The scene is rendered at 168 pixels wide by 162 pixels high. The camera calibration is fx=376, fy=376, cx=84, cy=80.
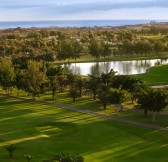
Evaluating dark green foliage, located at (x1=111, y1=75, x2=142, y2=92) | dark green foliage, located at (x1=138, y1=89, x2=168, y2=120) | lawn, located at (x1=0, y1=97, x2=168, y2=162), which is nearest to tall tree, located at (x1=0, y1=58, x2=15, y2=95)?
lawn, located at (x1=0, y1=97, x2=168, y2=162)

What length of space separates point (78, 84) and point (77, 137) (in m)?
34.8

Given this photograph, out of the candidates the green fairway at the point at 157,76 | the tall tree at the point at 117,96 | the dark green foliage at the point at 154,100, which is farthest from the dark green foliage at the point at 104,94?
the green fairway at the point at 157,76

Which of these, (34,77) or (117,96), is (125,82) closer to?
(117,96)

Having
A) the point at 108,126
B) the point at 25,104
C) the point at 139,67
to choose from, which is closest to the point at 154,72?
the point at 139,67

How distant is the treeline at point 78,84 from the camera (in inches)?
2982

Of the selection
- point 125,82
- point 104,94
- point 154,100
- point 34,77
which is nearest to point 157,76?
point 125,82

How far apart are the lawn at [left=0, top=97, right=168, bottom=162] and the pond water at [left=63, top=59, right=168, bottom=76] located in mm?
76020

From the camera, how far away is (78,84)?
9375cm

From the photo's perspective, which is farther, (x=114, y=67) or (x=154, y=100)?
(x=114, y=67)

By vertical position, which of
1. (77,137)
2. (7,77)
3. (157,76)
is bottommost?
(77,137)

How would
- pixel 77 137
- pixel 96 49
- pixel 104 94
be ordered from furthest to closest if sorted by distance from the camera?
pixel 96 49 < pixel 104 94 < pixel 77 137

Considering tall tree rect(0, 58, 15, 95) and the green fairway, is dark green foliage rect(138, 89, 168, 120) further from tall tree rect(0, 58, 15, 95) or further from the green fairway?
the green fairway

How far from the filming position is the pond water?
15200 centimetres

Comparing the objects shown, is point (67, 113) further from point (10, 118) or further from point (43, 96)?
point (43, 96)
